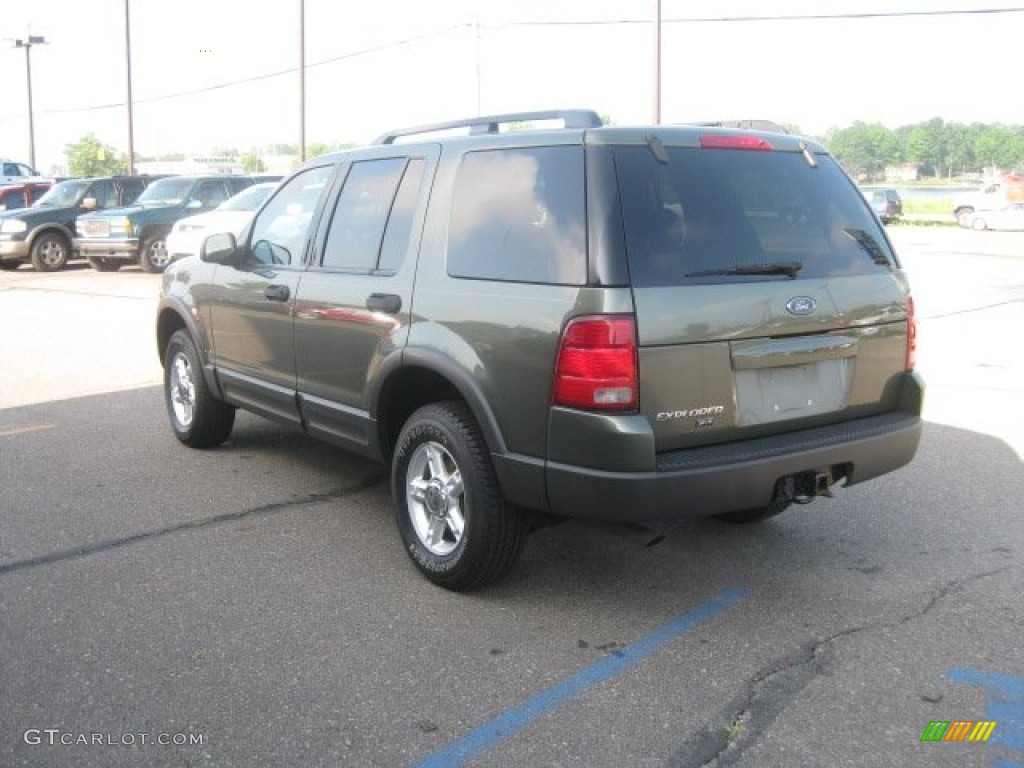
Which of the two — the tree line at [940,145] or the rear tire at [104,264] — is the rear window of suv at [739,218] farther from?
the tree line at [940,145]

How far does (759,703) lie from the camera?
131 inches

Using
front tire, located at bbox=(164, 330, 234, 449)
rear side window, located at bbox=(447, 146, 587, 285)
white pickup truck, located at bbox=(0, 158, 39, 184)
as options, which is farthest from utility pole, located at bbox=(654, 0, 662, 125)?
rear side window, located at bbox=(447, 146, 587, 285)

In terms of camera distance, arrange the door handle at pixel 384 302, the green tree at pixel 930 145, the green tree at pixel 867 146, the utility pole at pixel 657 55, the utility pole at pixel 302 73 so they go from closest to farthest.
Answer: the door handle at pixel 384 302 → the utility pole at pixel 657 55 → the utility pole at pixel 302 73 → the green tree at pixel 867 146 → the green tree at pixel 930 145

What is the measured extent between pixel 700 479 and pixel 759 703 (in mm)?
765

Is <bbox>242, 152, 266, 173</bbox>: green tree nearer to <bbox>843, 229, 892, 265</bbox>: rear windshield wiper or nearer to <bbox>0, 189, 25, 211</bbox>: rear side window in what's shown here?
<bbox>0, 189, 25, 211</bbox>: rear side window

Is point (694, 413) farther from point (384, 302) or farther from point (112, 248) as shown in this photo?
point (112, 248)

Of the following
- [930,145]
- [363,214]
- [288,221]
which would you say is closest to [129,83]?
[288,221]

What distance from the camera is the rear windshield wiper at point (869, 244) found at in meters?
4.33

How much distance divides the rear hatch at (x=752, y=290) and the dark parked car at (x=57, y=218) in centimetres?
1901

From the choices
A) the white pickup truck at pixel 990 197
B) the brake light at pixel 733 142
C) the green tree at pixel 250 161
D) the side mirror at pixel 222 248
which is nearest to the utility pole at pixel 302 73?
the white pickup truck at pixel 990 197

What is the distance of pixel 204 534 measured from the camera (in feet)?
16.3

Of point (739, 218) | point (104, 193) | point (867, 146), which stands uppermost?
point (867, 146)

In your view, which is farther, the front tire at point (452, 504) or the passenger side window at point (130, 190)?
the passenger side window at point (130, 190)

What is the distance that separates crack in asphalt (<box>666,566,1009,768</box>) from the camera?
Result: 9.95ft
